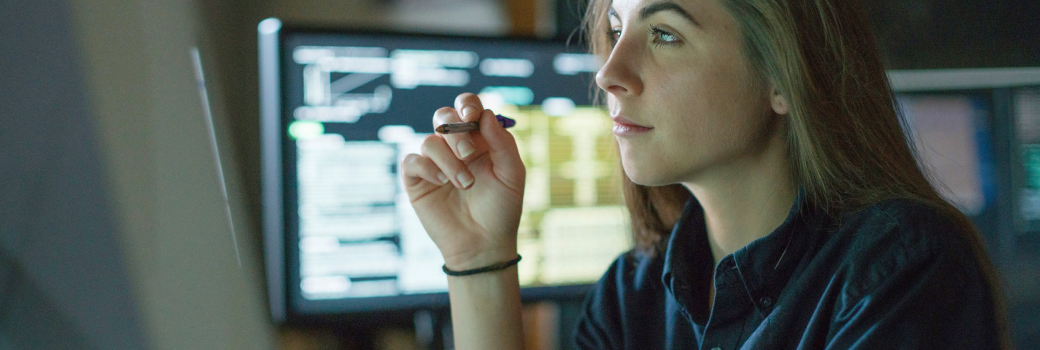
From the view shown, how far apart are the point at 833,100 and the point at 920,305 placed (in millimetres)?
253

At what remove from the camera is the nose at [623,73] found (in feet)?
2.55

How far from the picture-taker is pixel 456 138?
83 cm

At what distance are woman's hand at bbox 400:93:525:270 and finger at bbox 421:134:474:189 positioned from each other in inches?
0.9

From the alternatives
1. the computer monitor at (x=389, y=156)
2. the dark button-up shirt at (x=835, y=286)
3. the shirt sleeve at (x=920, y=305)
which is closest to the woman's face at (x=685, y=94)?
the dark button-up shirt at (x=835, y=286)

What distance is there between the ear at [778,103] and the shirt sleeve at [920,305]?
0.20 metres

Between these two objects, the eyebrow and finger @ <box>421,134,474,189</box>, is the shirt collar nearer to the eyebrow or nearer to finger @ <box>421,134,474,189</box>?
the eyebrow

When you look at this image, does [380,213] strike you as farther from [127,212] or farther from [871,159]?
[871,159]

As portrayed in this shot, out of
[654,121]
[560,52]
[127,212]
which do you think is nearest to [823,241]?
[654,121]

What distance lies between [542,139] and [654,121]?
0.63 metres

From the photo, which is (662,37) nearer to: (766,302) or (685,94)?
(685,94)

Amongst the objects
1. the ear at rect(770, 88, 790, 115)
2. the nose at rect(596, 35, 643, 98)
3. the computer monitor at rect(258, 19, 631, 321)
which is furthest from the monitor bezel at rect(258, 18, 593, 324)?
the ear at rect(770, 88, 790, 115)

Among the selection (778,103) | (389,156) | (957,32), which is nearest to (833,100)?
(778,103)

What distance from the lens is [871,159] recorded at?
2.43ft

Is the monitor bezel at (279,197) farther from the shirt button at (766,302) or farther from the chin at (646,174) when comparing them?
the shirt button at (766,302)
